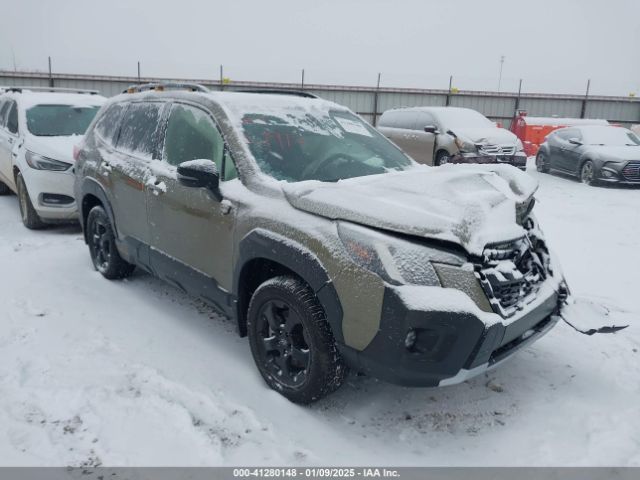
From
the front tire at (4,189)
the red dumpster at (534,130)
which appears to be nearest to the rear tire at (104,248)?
the front tire at (4,189)

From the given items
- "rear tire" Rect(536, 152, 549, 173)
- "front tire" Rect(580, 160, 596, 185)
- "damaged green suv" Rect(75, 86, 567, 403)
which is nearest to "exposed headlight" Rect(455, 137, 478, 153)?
"front tire" Rect(580, 160, 596, 185)

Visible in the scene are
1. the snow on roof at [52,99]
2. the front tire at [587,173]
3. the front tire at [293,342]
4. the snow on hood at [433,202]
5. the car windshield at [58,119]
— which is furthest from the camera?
the front tire at [587,173]

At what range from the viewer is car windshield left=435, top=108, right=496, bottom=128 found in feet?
37.4

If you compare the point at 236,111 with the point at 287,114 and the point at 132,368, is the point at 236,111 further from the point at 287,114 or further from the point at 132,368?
the point at 132,368

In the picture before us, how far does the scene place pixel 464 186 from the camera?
2994 mm

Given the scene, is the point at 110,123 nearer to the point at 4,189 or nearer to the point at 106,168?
the point at 106,168

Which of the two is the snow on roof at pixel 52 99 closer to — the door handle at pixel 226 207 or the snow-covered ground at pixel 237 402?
the snow-covered ground at pixel 237 402

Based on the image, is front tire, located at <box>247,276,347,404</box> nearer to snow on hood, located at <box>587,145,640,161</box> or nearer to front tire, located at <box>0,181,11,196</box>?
front tire, located at <box>0,181,11,196</box>

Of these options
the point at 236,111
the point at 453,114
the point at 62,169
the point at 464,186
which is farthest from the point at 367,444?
the point at 453,114

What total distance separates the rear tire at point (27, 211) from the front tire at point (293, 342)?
4.83 metres

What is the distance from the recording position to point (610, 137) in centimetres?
1198

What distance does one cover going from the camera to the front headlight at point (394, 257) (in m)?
2.44

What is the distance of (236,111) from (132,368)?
1842 mm

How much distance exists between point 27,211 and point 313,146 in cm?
486
